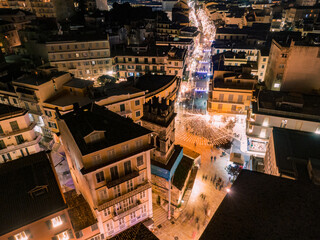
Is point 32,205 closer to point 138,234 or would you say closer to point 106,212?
point 106,212

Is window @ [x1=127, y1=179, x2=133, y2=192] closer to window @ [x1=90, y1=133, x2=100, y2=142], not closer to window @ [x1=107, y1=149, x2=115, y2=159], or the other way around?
window @ [x1=107, y1=149, x2=115, y2=159]

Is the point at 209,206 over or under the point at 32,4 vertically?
under

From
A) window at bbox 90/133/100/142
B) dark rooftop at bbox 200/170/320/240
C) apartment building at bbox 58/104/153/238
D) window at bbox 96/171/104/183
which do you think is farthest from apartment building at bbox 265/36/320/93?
dark rooftop at bbox 200/170/320/240

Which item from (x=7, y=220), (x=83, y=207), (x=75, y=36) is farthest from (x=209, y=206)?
(x=75, y=36)

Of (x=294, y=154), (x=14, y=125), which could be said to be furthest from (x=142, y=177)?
(x=14, y=125)

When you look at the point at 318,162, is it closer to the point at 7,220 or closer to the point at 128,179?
the point at 128,179

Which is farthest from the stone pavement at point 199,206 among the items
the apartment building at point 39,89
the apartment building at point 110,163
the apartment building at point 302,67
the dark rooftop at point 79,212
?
the apartment building at point 39,89
